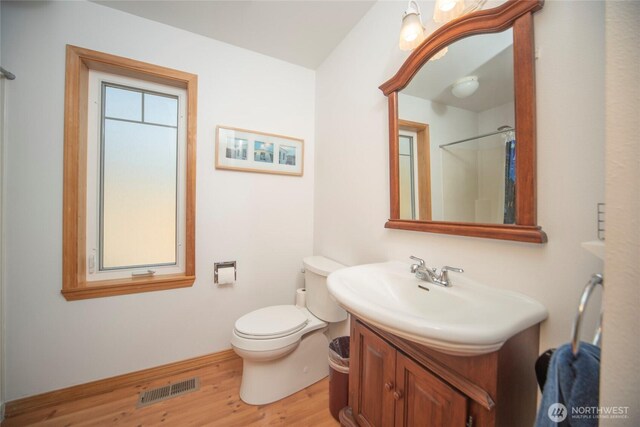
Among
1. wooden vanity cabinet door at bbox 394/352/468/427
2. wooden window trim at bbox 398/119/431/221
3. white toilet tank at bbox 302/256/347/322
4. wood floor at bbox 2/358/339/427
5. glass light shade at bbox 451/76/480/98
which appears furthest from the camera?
white toilet tank at bbox 302/256/347/322

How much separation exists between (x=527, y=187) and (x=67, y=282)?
230cm

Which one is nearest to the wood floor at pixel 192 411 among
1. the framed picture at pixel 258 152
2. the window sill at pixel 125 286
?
the window sill at pixel 125 286

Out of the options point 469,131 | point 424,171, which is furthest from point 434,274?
point 469,131

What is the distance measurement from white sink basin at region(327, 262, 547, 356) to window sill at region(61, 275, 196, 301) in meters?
1.26

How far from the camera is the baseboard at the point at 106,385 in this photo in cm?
122

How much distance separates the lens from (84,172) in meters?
1.41

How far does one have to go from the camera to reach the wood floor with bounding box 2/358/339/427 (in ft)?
3.86

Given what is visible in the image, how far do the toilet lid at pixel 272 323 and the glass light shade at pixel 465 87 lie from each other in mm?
1460

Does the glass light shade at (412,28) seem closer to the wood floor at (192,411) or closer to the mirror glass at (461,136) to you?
the mirror glass at (461,136)

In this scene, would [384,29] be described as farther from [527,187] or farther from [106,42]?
[106,42]

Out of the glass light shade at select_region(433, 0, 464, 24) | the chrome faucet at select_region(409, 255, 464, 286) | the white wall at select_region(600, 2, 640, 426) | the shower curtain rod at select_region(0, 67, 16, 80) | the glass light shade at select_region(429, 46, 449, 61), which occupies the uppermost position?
the glass light shade at select_region(433, 0, 464, 24)

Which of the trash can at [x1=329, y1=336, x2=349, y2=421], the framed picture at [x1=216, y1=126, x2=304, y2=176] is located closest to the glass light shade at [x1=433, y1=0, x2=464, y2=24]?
the framed picture at [x1=216, y1=126, x2=304, y2=176]

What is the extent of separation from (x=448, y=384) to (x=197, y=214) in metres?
1.68

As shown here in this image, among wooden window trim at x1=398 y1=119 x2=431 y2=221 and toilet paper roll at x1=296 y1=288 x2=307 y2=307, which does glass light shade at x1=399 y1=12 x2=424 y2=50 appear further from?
toilet paper roll at x1=296 y1=288 x2=307 y2=307
